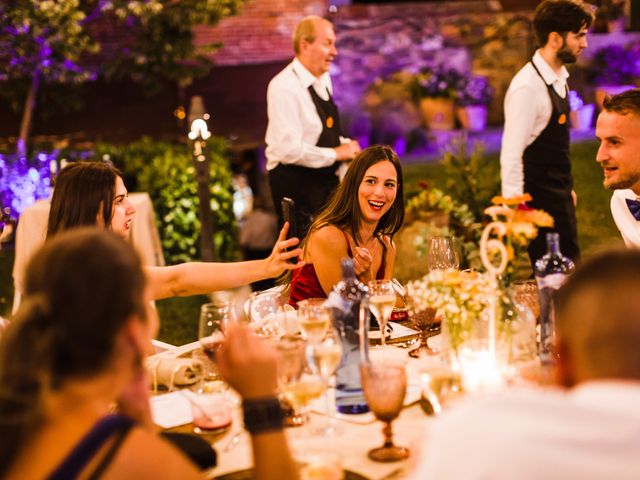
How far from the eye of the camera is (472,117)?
10.0 meters

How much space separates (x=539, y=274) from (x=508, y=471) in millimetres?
1396

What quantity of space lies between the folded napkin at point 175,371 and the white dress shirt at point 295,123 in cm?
293

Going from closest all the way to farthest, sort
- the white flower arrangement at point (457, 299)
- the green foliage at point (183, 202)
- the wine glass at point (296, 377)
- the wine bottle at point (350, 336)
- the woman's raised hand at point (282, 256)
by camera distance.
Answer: the wine glass at point (296, 377) → the wine bottle at point (350, 336) → the white flower arrangement at point (457, 299) → the woman's raised hand at point (282, 256) → the green foliage at point (183, 202)

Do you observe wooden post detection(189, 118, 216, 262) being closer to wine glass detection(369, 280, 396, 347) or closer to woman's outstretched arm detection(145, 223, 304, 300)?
woman's outstretched arm detection(145, 223, 304, 300)

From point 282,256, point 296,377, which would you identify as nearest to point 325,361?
point 296,377

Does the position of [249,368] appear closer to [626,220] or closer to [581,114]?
[626,220]

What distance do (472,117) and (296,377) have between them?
8362mm

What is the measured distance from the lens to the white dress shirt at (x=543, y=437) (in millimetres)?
1084

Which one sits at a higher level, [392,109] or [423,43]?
[423,43]

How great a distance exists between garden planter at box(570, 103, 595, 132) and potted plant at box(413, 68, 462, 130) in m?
1.30

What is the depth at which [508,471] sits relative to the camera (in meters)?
1.11

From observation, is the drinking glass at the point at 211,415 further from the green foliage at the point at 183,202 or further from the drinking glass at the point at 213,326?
the green foliage at the point at 183,202

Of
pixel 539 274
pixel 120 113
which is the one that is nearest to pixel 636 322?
pixel 539 274

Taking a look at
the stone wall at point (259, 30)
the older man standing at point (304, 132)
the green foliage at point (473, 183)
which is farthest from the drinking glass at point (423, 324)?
the stone wall at point (259, 30)
